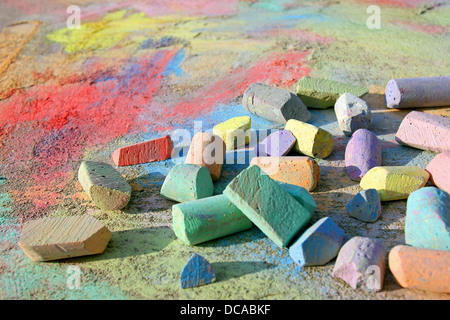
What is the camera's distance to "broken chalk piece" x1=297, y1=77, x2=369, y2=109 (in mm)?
4988

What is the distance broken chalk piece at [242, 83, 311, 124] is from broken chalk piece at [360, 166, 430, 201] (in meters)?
1.31

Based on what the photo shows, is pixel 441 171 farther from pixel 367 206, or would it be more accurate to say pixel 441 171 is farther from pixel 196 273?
pixel 196 273

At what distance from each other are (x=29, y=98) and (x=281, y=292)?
4.23 m

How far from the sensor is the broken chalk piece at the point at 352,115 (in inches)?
177

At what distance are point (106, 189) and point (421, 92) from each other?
339cm

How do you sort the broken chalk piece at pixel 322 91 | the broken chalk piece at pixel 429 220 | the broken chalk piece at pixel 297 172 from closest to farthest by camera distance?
the broken chalk piece at pixel 429 220
the broken chalk piece at pixel 297 172
the broken chalk piece at pixel 322 91

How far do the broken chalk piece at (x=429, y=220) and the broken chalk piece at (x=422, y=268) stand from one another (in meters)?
0.18

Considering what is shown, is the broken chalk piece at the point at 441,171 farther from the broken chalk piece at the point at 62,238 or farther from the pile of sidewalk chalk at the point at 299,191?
the broken chalk piece at the point at 62,238

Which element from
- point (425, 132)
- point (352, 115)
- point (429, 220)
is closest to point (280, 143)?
point (352, 115)

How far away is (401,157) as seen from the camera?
431 cm

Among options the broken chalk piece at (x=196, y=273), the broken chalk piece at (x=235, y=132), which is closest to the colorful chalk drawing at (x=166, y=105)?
the broken chalk piece at (x=196, y=273)

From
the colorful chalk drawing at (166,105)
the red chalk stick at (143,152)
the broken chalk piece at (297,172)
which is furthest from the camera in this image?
the red chalk stick at (143,152)

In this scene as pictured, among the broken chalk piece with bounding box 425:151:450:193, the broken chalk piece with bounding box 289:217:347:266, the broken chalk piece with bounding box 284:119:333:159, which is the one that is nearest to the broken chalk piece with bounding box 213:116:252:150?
the broken chalk piece with bounding box 284:119:333:159

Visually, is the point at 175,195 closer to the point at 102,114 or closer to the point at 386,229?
the point at 386,229
